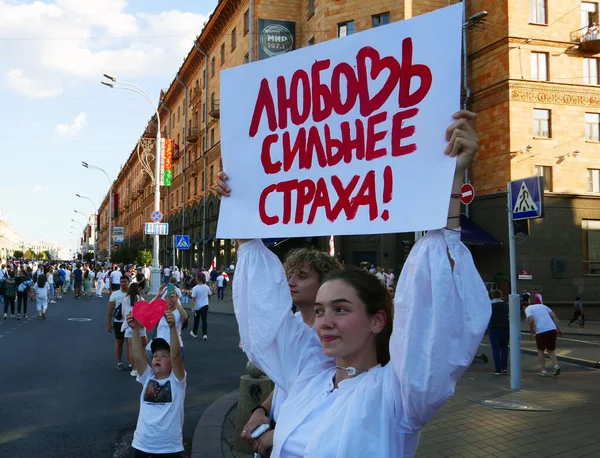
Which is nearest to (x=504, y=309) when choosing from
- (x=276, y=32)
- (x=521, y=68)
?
(x=276, y=32)

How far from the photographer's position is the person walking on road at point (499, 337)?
10438 mm

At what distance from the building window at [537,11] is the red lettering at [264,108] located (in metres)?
25.8

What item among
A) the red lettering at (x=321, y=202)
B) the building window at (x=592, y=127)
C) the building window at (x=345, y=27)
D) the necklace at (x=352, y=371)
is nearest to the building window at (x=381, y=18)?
the building window at (x=345, y=27)

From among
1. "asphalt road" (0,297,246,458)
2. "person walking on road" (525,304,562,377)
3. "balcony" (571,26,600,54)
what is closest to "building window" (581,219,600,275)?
"balcony" (571,26,600,54)

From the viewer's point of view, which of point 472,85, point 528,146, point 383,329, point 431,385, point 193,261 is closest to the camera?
point 431,385

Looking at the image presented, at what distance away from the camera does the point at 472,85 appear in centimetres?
2630

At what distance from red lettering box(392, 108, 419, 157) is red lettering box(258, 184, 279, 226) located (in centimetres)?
66

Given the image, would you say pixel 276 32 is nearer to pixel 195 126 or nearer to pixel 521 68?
pixel 521 68

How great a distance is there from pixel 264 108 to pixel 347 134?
1.71 feet

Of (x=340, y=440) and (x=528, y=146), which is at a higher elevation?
(x=528, y=146)

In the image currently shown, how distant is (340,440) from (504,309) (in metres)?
9.99

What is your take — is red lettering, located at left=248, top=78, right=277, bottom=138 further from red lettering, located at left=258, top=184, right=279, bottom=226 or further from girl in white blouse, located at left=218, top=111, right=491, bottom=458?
girl in white blouse, located at left=218, top=111, right=491, bottom=458

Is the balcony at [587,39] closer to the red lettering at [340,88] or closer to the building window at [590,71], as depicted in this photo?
the building window at [590,71]

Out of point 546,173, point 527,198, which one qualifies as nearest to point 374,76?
point 527,198
